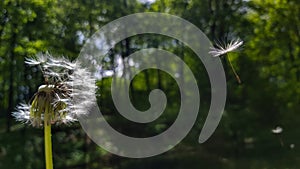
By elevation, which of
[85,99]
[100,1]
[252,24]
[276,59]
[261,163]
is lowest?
[261,163]

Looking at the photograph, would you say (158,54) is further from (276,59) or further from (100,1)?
(276,59)

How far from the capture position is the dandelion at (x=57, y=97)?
2.96 m

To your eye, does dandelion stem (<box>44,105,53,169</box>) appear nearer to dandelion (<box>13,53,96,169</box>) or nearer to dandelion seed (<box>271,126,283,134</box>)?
dandelion (<box>13,53,96,169</box>)

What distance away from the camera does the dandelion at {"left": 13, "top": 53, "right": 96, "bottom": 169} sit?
2.96 metres

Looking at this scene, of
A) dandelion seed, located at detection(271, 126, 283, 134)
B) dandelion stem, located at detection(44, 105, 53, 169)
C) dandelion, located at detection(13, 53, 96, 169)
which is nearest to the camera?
dandelion stem, located at detection(44, 105, 53, 169)

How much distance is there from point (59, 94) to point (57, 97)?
2.8 inches

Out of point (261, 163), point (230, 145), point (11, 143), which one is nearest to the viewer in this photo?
point (261, 163)

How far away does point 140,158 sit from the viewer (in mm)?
10938

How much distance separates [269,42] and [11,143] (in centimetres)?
913

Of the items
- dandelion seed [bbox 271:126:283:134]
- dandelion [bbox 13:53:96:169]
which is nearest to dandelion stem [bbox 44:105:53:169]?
dandelion [bbox 13:53:96:169]

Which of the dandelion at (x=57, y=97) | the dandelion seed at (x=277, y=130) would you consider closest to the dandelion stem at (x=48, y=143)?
the dandelion at (x=57, y=97)

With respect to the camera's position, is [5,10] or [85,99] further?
[5,10]

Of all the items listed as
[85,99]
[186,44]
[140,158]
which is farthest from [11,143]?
[85,99]

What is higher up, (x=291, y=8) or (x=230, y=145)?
(x=291, y=8)
